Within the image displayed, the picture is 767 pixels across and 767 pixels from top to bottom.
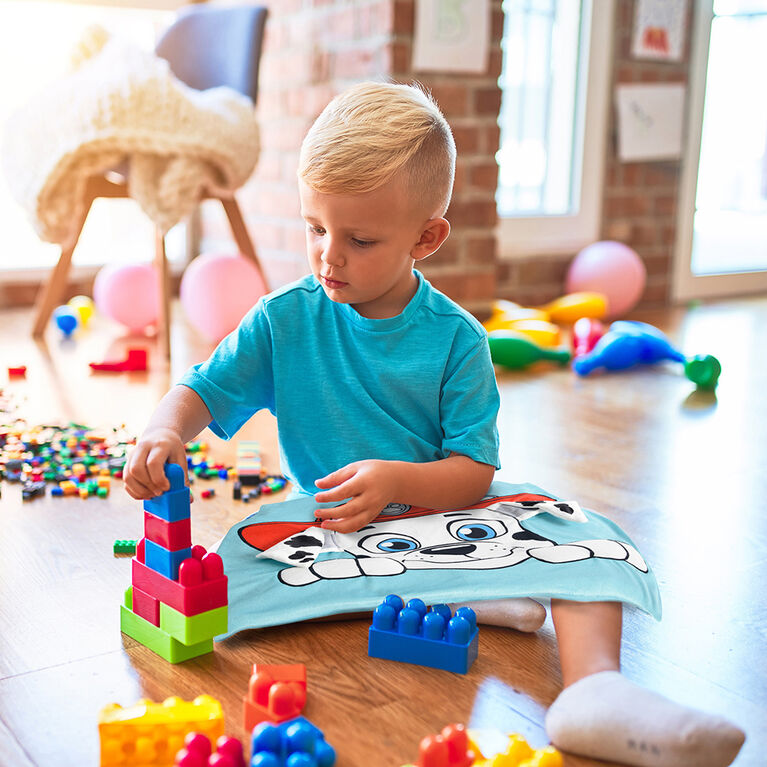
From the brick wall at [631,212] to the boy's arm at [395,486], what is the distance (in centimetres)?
183

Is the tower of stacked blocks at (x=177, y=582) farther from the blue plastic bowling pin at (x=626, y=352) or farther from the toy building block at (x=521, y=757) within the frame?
the blue plastic bowling pin at (x=626, y=352)

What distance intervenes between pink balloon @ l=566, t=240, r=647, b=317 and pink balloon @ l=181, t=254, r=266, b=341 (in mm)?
1057

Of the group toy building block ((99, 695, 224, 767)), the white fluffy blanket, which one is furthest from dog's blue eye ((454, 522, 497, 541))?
the white fluffy blanket

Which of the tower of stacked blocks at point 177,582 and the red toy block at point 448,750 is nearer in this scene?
the red toy block at point 448,750

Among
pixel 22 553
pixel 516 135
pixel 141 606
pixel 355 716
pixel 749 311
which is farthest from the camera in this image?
pixel 749 311


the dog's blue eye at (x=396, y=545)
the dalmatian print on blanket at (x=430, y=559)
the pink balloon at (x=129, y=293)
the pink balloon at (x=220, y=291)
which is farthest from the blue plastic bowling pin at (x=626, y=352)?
the dog's blue eye at (x=396, y=545)

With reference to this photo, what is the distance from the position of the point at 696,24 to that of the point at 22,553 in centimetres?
269

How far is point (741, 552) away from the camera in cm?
113

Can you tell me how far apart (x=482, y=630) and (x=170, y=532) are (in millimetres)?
312

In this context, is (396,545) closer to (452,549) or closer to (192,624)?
(452,549)

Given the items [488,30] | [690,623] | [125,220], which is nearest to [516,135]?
[488,30]

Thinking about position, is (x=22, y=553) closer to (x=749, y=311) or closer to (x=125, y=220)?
(x=125, y=220)

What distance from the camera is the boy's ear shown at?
39.1 inches

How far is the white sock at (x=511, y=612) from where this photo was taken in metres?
0.89
